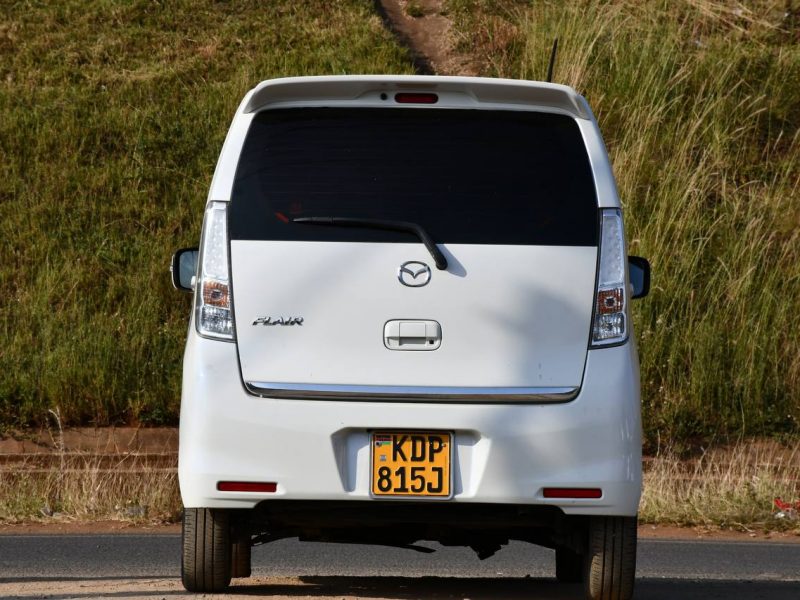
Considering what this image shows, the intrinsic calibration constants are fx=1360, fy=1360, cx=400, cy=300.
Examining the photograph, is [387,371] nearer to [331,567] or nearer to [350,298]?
[350,298]

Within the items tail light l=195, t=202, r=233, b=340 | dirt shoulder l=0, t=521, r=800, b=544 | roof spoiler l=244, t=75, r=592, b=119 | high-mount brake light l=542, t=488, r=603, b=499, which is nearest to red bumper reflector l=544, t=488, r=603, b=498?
high-mount brake light l=542, t=488, r=603, b=499

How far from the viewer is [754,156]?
773 inches

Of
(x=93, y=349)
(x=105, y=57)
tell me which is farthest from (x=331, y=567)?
(x=105, y=57)

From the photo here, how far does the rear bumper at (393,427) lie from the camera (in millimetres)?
4984

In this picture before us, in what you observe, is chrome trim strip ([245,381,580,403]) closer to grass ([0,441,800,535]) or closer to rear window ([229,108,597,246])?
rear window ([229,108,597,246])

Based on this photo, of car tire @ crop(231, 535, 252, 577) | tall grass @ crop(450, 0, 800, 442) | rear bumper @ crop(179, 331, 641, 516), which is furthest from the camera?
tall grass @ crop(450, 0, 800, 442)

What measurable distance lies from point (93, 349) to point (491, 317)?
35.9 ft

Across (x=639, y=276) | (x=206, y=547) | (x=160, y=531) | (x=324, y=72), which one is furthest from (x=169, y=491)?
(x=324, y=72)

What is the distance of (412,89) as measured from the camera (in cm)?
546

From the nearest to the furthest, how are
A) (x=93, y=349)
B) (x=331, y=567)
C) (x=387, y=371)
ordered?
(x=387, y=371) < (x=331, y=567) < (x=93, y=349)

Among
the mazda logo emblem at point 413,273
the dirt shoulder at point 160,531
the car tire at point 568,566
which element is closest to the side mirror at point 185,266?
the mazda logo emblem at point 413,273

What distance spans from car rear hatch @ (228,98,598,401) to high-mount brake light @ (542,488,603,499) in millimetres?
351

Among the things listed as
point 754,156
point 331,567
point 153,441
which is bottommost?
point 153,441

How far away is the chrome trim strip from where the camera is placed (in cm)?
501
